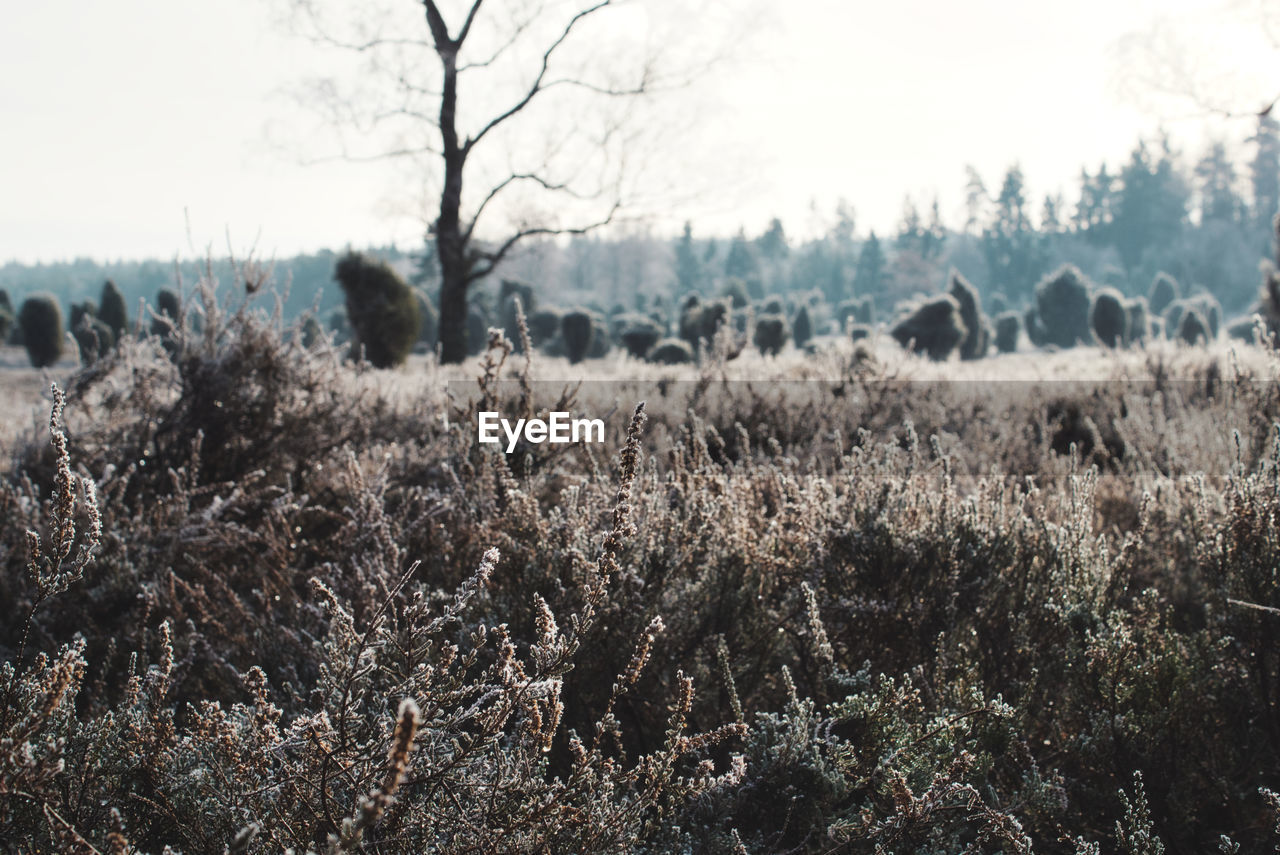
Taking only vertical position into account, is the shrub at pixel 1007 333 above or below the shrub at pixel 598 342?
above

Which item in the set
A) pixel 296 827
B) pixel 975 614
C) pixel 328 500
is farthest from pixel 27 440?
pixel 975 614

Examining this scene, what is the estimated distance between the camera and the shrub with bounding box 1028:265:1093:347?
35219 millimetres

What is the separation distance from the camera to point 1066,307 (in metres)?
35.5

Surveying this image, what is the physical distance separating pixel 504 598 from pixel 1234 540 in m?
2.09

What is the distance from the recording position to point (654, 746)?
2088 mm

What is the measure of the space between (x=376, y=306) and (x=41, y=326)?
1936 centimetres

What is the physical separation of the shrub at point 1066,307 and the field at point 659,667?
35455 millimetres

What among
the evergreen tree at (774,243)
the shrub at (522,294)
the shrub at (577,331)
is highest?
the evergreen tree at (774,243)

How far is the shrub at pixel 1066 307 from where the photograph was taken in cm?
3522

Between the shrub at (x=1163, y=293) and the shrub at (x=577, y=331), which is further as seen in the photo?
the shrub at (x=1163, y=293)

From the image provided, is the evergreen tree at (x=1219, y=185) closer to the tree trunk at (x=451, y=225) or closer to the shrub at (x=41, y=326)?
the tree trunk at (x=451, y=225)

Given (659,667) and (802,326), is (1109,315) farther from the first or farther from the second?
(659,667)

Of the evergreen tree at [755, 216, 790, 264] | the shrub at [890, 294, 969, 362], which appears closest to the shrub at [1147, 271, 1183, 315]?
the shrub at [890, 294, 969, 362]

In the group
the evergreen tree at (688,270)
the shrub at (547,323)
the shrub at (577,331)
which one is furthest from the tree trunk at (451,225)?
the evergreen tree at (688,270)
